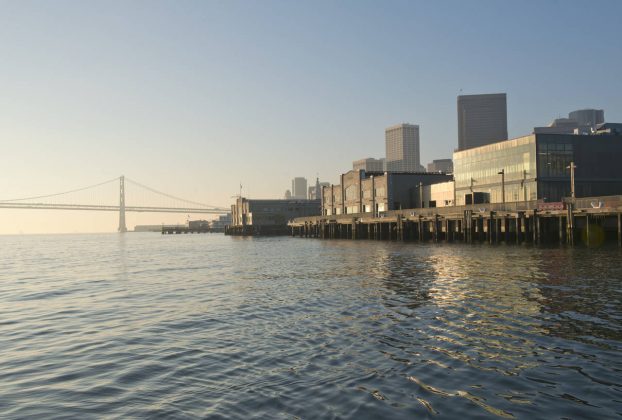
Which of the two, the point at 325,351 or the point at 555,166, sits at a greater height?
the point at 555,166

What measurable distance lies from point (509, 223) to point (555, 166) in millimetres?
19141

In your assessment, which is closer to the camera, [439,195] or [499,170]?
[499,170]

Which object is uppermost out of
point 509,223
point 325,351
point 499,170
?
point 499,170

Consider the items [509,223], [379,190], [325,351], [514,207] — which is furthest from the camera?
[379,190]

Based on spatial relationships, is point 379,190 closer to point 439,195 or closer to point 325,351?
point 439,195

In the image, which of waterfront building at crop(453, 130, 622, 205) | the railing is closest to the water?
the railing

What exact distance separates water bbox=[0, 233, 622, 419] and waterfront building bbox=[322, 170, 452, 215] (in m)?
79.8

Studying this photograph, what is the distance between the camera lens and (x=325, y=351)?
621 inches

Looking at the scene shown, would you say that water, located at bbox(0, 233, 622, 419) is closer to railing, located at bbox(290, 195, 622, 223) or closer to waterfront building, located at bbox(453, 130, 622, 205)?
railing, located at bbox(290, 195, 622, 223)

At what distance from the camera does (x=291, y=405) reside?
11.3 metres

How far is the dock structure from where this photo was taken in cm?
5659

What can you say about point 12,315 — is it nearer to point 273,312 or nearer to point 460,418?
point 273,312

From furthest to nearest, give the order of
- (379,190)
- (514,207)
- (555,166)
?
(379,190)
(555,166)
(514,207)

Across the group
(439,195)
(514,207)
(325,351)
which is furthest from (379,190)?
(325,351)
